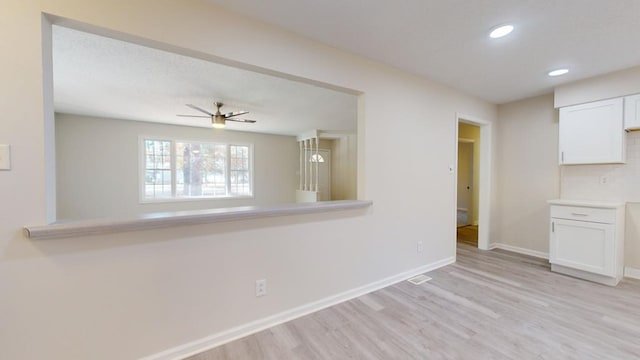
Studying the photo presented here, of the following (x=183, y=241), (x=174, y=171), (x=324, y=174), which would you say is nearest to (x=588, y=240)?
(x=183, y=241)

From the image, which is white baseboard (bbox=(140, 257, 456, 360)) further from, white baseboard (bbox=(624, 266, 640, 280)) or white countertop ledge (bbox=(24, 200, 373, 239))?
white baseboard (bbox=(624, 266, 640, 280))

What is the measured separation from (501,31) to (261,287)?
9.19 ft

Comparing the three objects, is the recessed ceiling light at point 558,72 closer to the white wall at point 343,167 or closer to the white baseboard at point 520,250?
the white baseboard at point 520,250

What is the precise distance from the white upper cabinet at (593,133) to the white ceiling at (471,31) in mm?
440

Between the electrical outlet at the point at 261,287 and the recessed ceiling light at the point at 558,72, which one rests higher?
the recessed ceiling light at the point at 558,72

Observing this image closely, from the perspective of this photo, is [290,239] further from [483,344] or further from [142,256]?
[483,344]

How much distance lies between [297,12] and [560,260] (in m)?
3.96

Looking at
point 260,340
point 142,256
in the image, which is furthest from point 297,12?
point 260,340

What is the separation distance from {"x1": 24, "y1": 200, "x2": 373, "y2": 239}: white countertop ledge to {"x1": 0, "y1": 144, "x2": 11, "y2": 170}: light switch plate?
1.04 feet

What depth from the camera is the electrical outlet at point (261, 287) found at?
200 centimetres

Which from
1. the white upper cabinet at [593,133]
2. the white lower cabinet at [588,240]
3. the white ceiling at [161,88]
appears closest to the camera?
the white ceiling at [161,88]

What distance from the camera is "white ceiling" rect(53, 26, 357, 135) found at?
2.30 m

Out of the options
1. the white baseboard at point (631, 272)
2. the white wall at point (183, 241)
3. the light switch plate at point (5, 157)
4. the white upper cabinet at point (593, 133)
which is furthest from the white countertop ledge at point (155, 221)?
the white baseboard at point (631, 272)

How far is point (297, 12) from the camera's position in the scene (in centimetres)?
182
